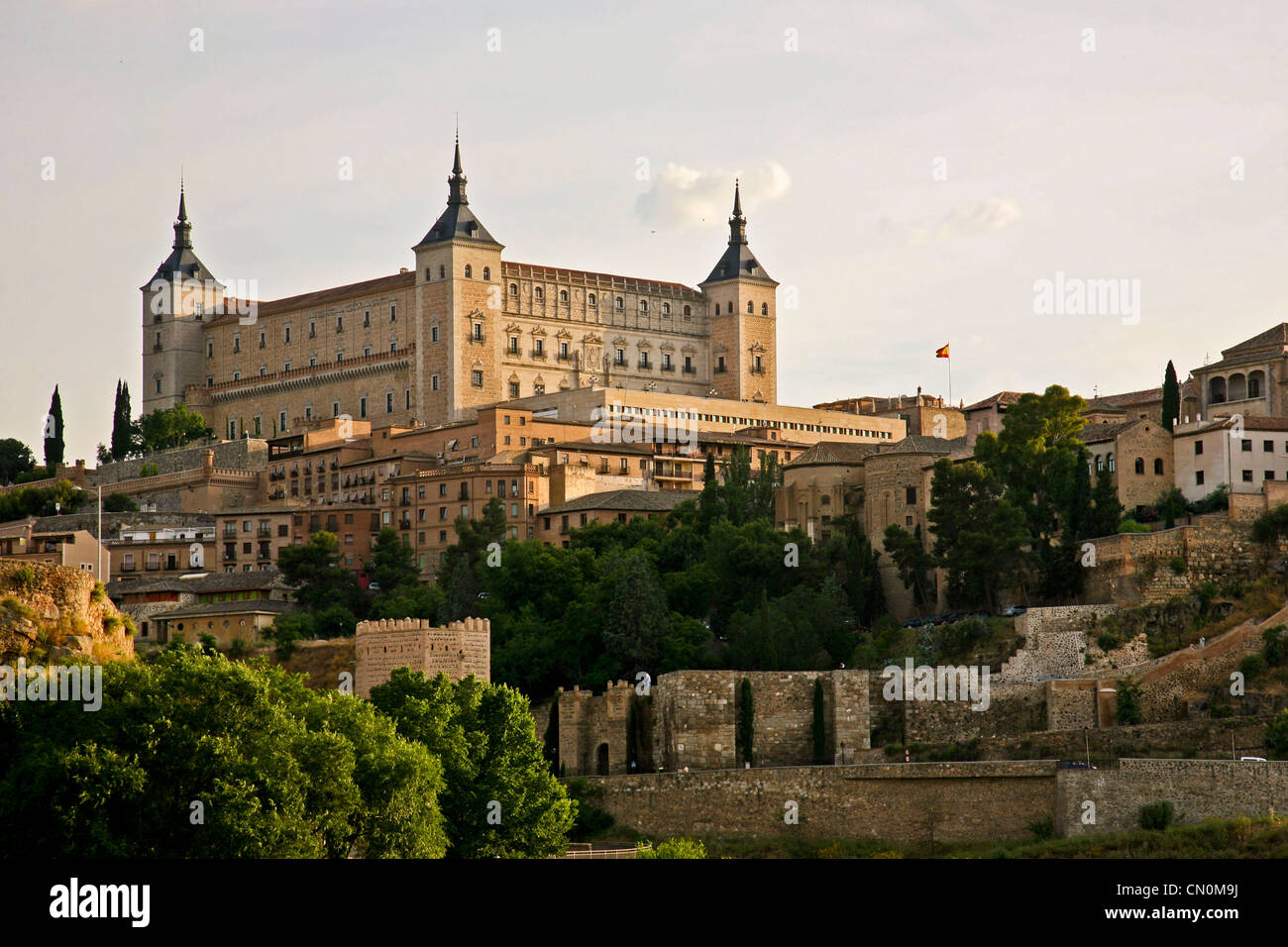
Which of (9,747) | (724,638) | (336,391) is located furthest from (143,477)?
(9,747)

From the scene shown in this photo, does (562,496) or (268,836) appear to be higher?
(562,496)

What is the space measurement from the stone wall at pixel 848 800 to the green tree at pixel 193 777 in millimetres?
12878

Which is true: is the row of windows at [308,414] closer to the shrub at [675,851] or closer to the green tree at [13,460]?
the green tree at [13,460]

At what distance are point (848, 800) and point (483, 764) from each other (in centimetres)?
944

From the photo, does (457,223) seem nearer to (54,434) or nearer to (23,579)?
(54,434)

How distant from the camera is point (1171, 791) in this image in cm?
4175

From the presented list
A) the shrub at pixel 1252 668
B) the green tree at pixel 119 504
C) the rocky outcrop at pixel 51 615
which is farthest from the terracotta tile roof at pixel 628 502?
the rocky outcrop at pixel 51 615

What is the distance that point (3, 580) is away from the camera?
3250 cm

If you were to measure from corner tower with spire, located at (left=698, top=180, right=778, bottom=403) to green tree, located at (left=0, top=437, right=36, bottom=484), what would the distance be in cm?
4201

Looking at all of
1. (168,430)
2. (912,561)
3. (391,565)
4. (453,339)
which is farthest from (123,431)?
(912,561)

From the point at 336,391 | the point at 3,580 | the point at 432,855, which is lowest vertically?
the point at 432,855

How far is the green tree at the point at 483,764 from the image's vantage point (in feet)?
133
